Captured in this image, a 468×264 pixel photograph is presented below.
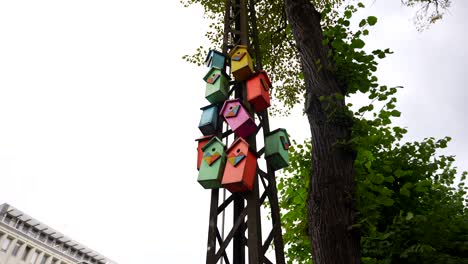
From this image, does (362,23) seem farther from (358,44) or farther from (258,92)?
(258,92)

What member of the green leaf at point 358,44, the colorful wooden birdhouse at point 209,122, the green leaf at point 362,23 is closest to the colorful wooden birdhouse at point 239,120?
the colorful wooden birdhouse at point 209,122

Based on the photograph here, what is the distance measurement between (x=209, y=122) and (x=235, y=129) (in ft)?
1.59

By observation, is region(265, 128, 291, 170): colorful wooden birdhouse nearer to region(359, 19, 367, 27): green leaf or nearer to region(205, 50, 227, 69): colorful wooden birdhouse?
region(205, 50, 227, 69): colorful wooden birdhouse

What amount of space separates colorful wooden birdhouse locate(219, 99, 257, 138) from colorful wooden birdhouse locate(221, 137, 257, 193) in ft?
0.79

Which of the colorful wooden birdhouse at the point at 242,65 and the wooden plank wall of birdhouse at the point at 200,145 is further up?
the colorful wooden birdhouse at the point at 242,65

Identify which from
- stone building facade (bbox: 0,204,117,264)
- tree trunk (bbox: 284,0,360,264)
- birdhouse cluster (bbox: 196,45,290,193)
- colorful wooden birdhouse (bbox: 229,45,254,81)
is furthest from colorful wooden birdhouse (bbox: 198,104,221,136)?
stone building facade (bbox: 0,204,117,264)

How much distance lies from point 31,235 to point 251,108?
4133 cm

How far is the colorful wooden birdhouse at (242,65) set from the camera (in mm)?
4289

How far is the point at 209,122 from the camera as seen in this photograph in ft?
13.3

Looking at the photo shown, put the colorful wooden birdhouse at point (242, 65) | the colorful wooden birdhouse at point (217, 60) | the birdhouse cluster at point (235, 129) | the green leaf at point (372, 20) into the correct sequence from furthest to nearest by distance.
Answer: the colorful wooden birdhouse at point (217, 60)
the colorful wooden birdhouse at point (242, 65)
the green leaf at point (372, 20)
the birdhouse cluster at point (235, 129)

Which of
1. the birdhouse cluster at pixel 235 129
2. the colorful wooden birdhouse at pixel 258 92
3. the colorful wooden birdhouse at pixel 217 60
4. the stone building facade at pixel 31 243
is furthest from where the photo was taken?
the stone building facade at pixel 31 243

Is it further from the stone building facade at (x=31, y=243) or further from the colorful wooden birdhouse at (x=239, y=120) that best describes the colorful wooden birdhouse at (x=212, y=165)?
the stone building facade at (x=31, y=243)

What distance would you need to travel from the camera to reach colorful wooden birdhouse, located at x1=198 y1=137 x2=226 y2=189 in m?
3.43

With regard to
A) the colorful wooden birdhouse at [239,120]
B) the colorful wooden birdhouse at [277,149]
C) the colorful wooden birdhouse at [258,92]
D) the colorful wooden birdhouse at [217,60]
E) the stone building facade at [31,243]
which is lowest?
the colorful wooden birdhouse at [277,149]
